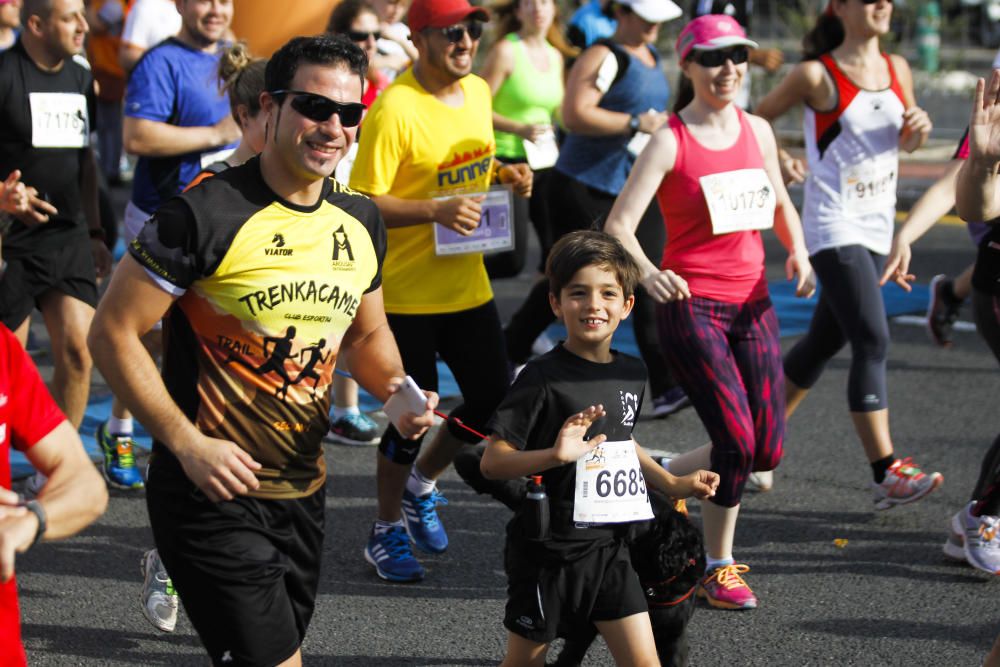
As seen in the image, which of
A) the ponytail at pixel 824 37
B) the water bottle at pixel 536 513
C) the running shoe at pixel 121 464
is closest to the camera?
the water bottle at pixel 536 513

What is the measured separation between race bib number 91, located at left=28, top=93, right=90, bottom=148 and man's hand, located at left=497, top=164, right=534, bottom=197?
1744 millimetres

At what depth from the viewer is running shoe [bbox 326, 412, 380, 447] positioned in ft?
22.3

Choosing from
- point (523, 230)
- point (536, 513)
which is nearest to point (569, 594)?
point (536, 513)

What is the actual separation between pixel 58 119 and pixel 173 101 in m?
0.47

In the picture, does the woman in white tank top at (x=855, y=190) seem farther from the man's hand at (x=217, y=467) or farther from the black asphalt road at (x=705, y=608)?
the man's hand at (x=217, y=467)

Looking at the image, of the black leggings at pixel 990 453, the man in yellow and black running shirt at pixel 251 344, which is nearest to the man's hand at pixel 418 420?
the man in yellow and black running shirt at pixel 251 344

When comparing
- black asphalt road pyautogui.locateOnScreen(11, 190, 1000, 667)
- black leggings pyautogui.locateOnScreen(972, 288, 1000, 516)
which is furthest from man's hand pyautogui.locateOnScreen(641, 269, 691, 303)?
black leggings pyautogui.locateOnScreen(972, 288, 1000, 516)

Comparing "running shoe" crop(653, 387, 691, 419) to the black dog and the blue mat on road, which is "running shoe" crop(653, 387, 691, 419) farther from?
the black dog

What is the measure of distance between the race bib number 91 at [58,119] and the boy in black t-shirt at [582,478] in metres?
2.77

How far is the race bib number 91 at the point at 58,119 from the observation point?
5.71 metres

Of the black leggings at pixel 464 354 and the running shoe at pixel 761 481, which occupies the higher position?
the black leggings at pixel 464 354

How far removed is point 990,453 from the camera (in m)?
5.07

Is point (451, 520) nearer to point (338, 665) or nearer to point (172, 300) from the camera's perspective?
point (338, 665)

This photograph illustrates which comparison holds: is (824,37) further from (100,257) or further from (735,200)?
(100,257)
